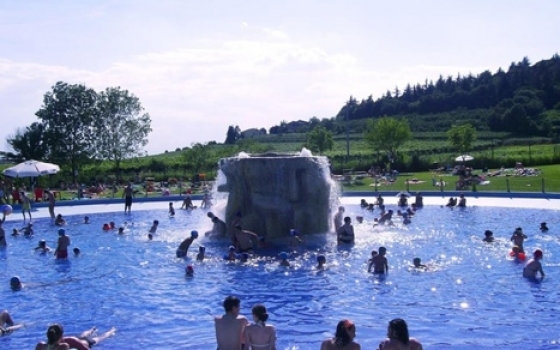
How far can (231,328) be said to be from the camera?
25.5 ft

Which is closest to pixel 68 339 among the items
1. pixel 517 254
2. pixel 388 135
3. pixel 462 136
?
pixel 517 254

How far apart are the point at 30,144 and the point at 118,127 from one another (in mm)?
7614

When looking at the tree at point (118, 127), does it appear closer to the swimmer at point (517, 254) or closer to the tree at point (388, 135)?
the tree at point (388, 135)

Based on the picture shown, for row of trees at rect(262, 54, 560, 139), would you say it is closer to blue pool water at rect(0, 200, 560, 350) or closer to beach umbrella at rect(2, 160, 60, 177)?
beach umbrella at rect(2, 160, 60, 177)

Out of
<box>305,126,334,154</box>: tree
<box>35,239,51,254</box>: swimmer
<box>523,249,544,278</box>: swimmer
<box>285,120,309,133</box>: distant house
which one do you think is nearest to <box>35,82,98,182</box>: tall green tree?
<box>305,126,334,154</box>: tree

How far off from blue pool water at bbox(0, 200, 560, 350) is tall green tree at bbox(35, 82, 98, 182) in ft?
83.3

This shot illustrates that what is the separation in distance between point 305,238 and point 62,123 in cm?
3086

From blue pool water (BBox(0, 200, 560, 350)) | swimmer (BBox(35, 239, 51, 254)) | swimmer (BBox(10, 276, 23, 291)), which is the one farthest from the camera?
swimmer (BBox(35, 239, 51, 254))

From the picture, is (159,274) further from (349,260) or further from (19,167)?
(19,167)

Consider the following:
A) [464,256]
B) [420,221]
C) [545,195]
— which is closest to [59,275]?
[464,256]

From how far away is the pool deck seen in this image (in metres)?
27.9

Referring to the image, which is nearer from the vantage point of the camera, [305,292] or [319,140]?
[305,292]

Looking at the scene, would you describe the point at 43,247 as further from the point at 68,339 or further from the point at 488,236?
the point at 488,236

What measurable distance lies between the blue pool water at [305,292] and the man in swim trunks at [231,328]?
5.28 ft
